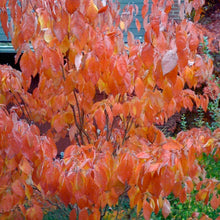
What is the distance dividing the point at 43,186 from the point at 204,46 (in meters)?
4.69

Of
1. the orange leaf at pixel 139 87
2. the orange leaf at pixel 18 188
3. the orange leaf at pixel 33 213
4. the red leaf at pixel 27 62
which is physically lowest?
the orange leaf at pixel 33 213

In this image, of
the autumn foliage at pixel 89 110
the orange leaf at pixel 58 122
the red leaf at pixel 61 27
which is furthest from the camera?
the orange leaf at pixel 58 122

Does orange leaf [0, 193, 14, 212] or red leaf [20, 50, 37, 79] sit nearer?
orange leaf [0, 193, 14, 212]

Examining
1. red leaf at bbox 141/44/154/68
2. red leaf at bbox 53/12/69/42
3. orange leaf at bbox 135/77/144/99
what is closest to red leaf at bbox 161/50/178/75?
red leaf at bbox 141/44/154/68

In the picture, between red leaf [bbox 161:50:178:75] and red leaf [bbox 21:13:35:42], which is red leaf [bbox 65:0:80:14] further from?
red leaf [bbox 161:50:178:75]

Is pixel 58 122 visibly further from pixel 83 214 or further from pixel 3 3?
pixel 3 3

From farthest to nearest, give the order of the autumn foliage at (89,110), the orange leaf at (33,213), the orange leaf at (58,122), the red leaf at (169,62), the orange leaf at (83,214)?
the orange leaf at (58,122)
the orange leaf at (33,213)
the orange leaf at (83,214)
the autumn foliage at (89,110)
the red leaf at (169,62)

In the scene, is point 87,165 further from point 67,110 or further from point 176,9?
point 176,9

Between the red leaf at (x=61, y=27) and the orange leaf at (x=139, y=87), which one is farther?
the orange leaf at (x=139, y=87)

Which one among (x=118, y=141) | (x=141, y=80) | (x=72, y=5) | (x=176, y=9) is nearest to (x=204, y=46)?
(x=176, y=9)

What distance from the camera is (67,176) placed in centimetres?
178

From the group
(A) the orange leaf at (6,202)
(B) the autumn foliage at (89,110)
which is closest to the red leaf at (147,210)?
(B) the autumn foliage at (89,110)

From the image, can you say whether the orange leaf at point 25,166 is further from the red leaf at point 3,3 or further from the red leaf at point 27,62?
the red leaf at point 3,3

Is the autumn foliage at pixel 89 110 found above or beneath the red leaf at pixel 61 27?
beneath
